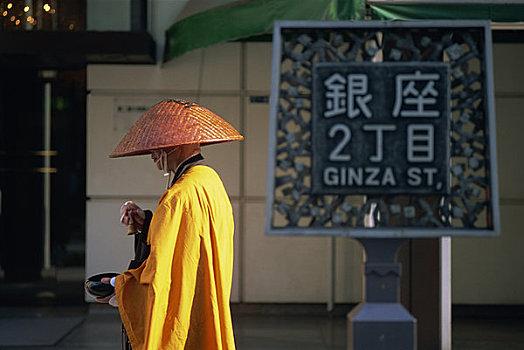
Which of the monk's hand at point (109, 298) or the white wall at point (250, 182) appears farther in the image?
the white wall at point (250, 182)

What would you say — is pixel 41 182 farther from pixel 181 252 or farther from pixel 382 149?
pixel 382 149

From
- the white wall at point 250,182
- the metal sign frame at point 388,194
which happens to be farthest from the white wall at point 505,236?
the metal sign frame at point 388,194

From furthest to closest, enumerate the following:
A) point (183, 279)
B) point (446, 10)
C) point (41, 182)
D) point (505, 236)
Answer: point (41, 182) → point (505, 236) → point (446, 10) → point (183, 279)

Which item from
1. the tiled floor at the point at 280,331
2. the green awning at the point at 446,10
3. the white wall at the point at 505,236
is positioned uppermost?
the green awning at the point at 446,10

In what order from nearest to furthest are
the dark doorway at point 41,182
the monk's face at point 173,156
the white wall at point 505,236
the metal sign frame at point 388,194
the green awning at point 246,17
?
the metal sign frame at point 388,194, the monk's face at point 173,156, the green awning at point 246,17, the white wall at point 505,236, the dark doorway at point 41,182

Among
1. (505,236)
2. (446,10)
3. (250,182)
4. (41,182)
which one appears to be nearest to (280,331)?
(250,182)

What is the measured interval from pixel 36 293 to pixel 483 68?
677 centimetres

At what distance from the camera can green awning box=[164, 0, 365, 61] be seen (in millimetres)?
5395

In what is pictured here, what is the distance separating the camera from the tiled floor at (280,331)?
250 inches

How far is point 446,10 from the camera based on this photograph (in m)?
5.30

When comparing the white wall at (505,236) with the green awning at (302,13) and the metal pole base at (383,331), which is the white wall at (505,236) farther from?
the metal pole base at (383,331)

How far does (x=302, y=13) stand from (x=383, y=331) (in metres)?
3.71

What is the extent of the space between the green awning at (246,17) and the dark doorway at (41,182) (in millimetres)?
1691

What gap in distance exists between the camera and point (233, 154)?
24.9 feet
